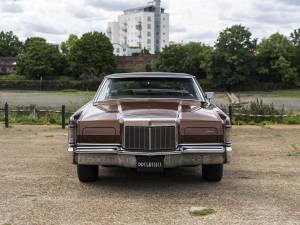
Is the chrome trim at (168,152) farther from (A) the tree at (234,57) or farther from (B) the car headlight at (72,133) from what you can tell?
(A) the tree at (234,57)

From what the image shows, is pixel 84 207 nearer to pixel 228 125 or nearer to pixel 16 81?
pixel 228 125

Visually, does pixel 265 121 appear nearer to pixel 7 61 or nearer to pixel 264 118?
pixel 264 118

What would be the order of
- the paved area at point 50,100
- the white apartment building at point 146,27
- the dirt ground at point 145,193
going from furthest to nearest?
the white apartment building at point 146,27
the paved area at point 50,100
the dirt ground at point 145,193

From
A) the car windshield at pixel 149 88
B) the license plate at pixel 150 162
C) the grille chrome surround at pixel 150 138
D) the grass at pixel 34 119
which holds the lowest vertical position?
the grass at pixel 34 119

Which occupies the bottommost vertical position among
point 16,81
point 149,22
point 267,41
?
point 16,81

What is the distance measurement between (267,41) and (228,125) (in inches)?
2993

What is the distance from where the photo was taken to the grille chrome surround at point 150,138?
6.73 metres

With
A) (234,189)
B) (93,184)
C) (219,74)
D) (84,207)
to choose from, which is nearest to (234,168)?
(234,189)

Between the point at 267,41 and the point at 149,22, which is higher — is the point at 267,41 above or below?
below

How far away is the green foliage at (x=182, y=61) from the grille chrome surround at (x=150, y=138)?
233ft

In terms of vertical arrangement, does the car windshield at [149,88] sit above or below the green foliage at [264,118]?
above

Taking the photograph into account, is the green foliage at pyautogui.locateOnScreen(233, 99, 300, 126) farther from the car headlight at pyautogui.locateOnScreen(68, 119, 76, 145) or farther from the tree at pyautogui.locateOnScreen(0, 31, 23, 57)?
the tree at pyautogui.locateOnScreen(0, 31, 23, 57)

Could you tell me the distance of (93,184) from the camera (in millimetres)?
7590

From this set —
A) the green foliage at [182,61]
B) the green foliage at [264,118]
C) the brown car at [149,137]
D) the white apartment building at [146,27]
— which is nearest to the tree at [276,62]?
the green foliage at [182,61]
